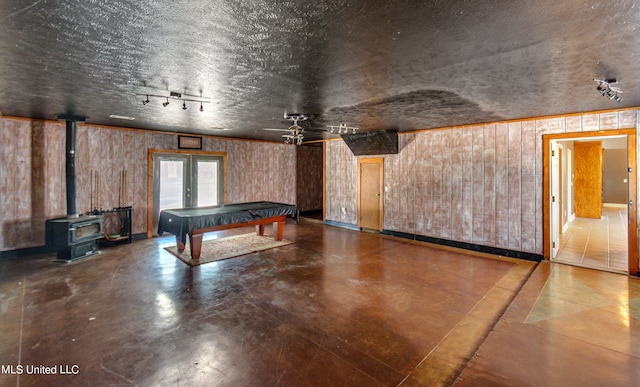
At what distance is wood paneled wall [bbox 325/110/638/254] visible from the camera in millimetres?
4965

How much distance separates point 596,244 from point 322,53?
22.2 feet

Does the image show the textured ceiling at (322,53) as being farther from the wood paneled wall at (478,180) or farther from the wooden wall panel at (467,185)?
the wooden wall panel at (467,185)

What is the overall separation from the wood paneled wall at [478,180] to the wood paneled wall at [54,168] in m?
5.13

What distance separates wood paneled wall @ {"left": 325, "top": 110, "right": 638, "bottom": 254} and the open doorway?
0.16 meters

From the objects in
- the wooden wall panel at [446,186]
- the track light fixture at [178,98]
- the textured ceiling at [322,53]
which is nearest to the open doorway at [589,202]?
the textured ceiling at [322,53]

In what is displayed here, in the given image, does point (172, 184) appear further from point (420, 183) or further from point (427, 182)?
point (427, 182)

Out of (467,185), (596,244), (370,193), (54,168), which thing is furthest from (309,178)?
(596,244)

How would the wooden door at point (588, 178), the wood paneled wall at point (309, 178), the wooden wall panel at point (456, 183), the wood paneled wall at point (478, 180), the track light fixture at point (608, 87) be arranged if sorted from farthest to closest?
1. the wood paneled wall at point (309, 178)
2. the wooden door at point (588, 178)
3. the wooden wall panel at point (456, 183)
4. the wood paneled wall at point (478, 180)
5. the track light fixture at point (608, 87)

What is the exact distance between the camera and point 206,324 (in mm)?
2902

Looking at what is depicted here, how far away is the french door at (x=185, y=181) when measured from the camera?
687cm

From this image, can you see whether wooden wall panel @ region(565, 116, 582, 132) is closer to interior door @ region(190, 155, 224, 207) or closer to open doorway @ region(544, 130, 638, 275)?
open doorway @ region(544, 130, 638, 275)

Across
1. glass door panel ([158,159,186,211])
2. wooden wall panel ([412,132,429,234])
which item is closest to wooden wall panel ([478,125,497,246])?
wooden wall panel ([412,132,429,234])

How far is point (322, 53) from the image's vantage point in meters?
2.34

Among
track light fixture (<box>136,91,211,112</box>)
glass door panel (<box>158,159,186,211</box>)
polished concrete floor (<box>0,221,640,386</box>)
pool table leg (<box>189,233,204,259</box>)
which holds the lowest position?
polished concrete floor (<box>0,221,640,386</box>)
